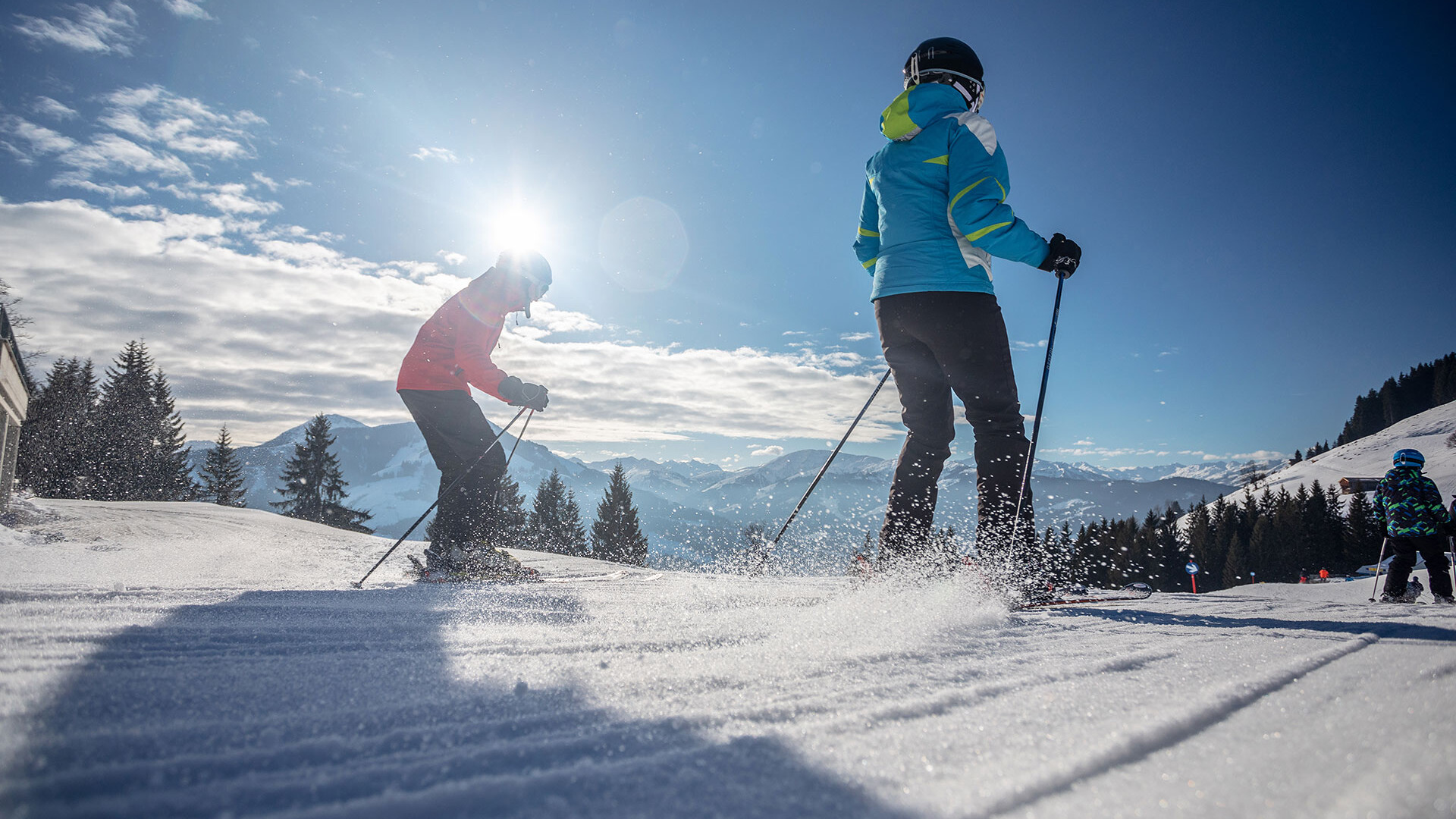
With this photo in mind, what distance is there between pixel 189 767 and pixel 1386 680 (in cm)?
155

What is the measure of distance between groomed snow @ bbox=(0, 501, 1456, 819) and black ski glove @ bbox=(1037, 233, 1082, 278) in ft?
5.06

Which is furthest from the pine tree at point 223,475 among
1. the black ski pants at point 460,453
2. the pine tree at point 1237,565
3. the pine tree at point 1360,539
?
the pine tree at point 1360,539

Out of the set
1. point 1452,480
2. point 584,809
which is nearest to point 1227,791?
point 584,809

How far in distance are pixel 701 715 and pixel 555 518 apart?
36353 mm

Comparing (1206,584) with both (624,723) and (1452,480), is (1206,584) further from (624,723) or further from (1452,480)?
(624,723)

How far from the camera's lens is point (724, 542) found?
172 m

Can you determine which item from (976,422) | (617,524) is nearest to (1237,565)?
(617,524)

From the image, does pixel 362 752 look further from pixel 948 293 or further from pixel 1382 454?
pixel 1382 454

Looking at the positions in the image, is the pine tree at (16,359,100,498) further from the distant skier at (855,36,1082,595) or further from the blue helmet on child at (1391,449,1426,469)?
the blue helmet on child at (1391,449,1426,469)

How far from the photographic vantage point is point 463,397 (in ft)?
12.4

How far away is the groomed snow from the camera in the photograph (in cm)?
53

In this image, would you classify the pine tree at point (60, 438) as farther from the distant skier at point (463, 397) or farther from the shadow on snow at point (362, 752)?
the shadow on snow at point (362, 752)

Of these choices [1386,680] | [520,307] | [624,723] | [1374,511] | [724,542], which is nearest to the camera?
[624,723]

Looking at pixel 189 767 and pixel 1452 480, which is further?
pixel 1452 480
